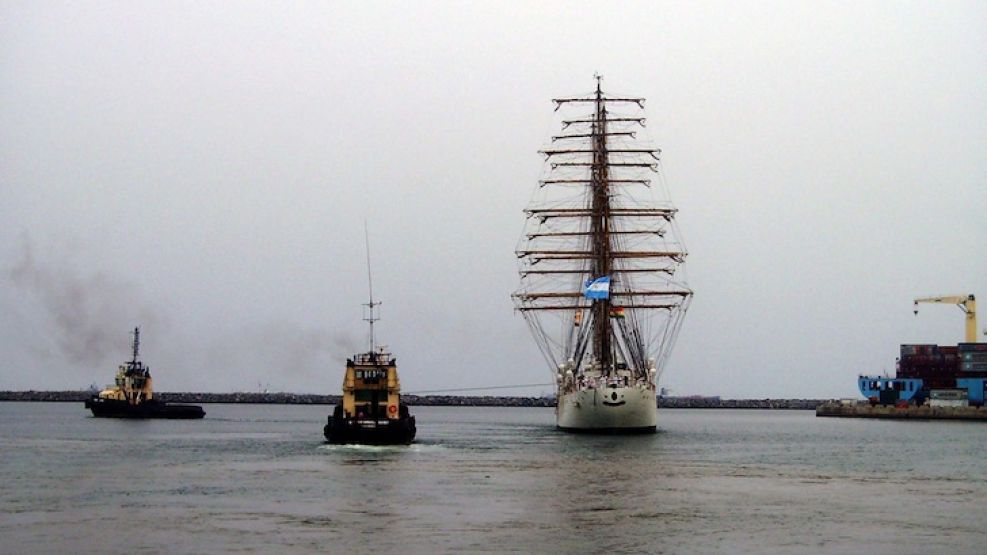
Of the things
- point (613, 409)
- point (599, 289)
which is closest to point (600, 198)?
point (599, 289)

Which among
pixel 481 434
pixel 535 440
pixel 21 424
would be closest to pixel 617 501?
pixel 535 440

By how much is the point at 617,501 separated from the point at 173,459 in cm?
3279

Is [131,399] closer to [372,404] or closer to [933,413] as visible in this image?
[372,404]

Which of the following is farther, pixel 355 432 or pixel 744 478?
pixel 355 432

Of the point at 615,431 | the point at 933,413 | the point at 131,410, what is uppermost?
the point at 131,410

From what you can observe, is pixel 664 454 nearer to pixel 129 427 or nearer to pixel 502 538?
pixel 502 538

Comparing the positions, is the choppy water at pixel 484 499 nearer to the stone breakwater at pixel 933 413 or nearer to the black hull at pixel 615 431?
the black hull at pixel 615 431

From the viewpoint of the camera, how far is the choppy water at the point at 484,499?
41656 mm

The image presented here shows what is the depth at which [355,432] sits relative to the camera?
8394cm

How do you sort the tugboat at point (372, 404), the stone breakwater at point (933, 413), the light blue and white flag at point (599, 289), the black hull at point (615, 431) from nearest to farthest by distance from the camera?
1. the tugboat at point (372, 404)
2. the black hull at point (615, 431)
3. the light blue and white flag at point (599, 289)
4. the stone breakwater at point (933, 413)

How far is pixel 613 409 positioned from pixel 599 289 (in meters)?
13.4

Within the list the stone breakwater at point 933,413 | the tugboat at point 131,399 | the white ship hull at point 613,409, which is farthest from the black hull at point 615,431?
the stone breakwater at point 933,413

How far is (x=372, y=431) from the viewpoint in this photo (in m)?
83.0

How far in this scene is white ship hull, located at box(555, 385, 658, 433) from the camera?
355ft
